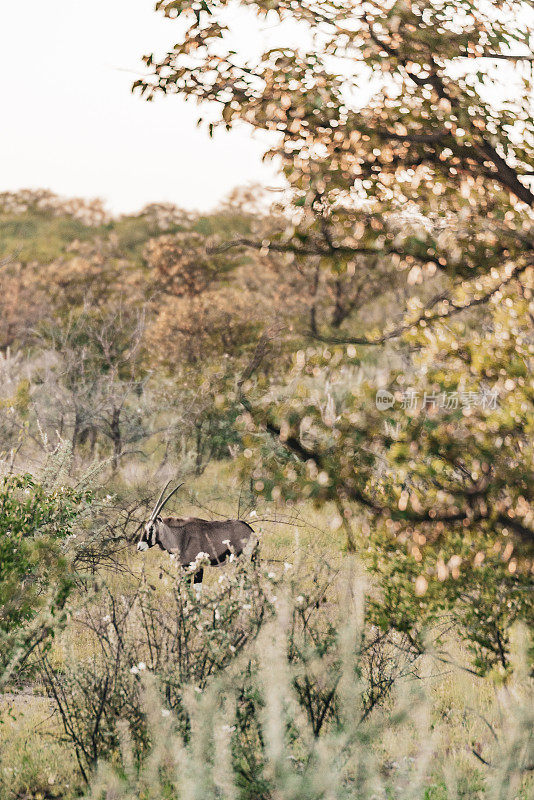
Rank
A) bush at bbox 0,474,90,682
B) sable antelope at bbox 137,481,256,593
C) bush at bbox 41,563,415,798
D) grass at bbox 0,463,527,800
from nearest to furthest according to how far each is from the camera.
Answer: bush at bbox 41,563,415,798 < grass at bbox 0,463,527,800 < bush at bbox 0,474,90,682 < sable antelope at bbox 137,481,256,593

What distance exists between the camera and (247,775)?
14.5 feet

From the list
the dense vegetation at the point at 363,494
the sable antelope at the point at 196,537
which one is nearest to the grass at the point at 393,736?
the dense vegetation at the point at 363,494

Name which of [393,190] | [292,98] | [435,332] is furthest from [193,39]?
[435,332]

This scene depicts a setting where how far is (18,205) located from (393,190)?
3981 inches

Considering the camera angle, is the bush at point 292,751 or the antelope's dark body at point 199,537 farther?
the antelope's dark body at point 199,537

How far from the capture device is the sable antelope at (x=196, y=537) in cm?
805

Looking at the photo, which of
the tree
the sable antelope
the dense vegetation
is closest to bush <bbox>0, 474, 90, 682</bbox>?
the dense vegetation

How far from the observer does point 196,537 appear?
8289 mm

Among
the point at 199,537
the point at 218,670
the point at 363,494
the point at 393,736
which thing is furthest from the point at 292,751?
the point at 199,537

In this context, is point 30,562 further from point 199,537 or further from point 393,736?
point 393,736

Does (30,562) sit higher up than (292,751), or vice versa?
(30,562)

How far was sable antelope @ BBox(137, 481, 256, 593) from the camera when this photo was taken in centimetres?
805

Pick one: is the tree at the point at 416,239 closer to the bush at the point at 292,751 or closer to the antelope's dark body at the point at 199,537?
the bush at the point at 292,751

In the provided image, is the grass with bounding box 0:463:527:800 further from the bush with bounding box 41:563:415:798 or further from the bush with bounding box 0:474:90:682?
the bush with bounding box 0:474:90:682
